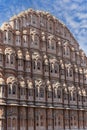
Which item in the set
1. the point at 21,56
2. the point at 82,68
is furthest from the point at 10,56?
the point at 82,68

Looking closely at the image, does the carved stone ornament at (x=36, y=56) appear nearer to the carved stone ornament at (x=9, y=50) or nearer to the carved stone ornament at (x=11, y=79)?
the carved stone ornament at (x=9, y=50)

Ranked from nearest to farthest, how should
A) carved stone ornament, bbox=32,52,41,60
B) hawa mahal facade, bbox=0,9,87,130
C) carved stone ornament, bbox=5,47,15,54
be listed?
hawa mahal facade, bbox=0,9,87,130 < carved stone ornament, bbox=5,47,15,54 < carved stone ornament, bbox=32,52,41,60

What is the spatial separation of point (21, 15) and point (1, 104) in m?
13.1

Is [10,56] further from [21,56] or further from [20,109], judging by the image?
[20,109]

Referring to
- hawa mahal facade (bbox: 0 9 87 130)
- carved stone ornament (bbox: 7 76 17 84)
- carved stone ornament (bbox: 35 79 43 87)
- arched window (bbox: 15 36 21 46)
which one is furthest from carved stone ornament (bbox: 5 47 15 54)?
carved stone ornament (bbox: 35 79 43 87)

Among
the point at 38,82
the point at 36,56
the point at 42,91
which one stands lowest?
the point at 42,91

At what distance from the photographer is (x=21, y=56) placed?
39.2 metres

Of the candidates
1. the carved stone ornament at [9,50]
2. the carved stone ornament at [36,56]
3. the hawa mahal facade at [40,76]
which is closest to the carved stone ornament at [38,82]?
the hawa mahal facade at [40,76]

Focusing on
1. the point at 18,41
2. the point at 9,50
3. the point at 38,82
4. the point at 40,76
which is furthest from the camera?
the point at 40,76

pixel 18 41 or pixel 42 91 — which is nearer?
pixel 42 91

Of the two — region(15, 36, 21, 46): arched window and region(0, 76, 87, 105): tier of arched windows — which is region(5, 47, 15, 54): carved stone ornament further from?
region(0, 76, 87, 105): tier of arched windows

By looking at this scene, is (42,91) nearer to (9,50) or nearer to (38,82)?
(38,82)

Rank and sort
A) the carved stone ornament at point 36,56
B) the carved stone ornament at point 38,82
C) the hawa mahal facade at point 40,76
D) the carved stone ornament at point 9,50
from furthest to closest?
the carved stone ornament at point 36,56 < the carved stone ornament at point 38,82 < the carved stone ornament at point 9,50 < the hawa mahal facade at point 40,76

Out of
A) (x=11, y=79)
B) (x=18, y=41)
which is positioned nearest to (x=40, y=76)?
(x=18, y=41)
